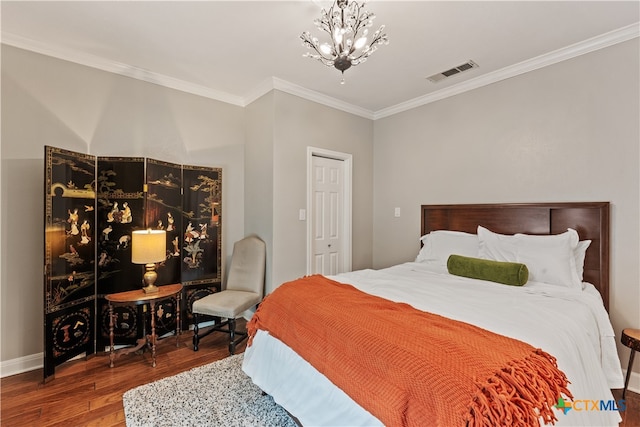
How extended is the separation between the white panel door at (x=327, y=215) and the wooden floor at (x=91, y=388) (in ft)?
4.66

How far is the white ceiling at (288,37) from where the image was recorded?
2.02m

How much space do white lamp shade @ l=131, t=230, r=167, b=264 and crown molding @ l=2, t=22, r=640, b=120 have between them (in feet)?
5.59

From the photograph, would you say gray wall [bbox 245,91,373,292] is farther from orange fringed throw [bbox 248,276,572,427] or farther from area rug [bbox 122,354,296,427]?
orange fringed throw [bbox 248,276,572,427]

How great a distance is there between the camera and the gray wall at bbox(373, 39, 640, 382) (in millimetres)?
2223

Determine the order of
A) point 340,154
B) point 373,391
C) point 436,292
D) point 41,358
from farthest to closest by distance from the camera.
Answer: point 340,154 < point 41,358 < point 436,292 < point 373,391

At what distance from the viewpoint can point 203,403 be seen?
6.30ft

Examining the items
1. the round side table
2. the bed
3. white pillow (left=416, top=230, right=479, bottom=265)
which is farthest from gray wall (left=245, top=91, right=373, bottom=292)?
the round side table

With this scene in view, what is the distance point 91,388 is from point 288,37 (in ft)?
10.4

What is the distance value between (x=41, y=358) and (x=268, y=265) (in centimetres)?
208

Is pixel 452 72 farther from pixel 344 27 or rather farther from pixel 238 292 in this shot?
pixel 238 292

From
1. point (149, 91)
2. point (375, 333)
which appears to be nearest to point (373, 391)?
point (375, 333)

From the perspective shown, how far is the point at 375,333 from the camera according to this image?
131 cm

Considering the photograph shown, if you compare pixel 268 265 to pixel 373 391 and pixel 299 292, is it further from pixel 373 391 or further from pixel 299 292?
pixel 373 391

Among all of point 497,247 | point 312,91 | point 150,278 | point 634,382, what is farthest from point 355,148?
point 634,382
